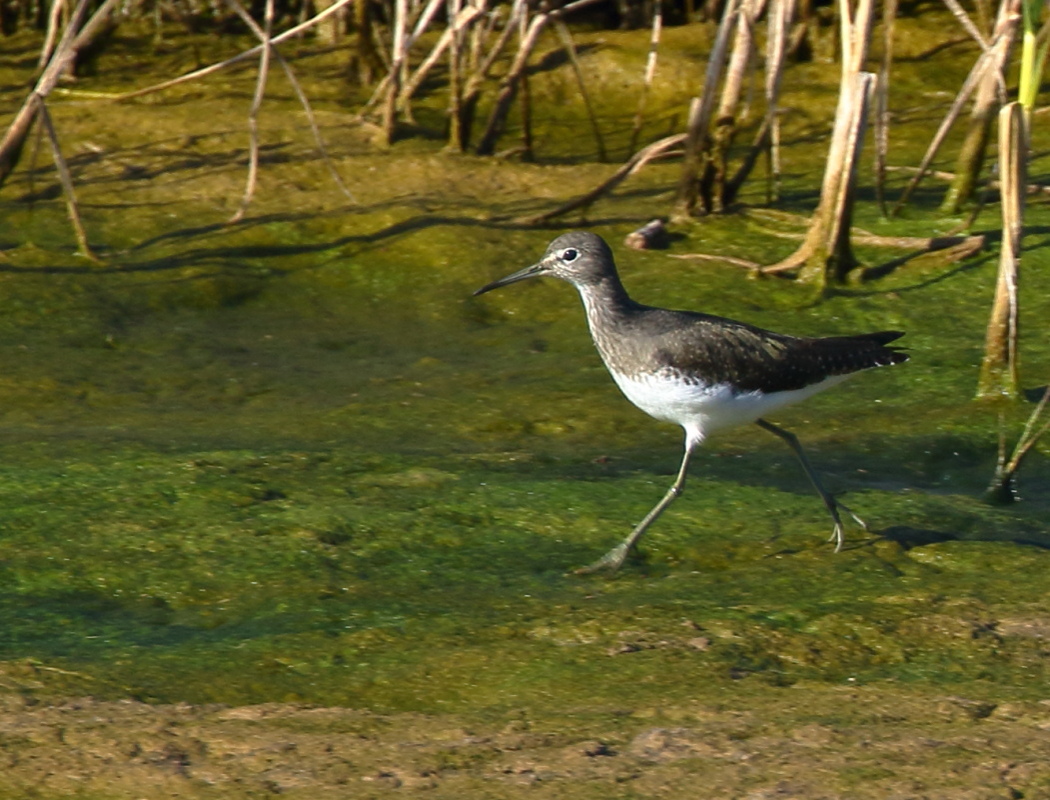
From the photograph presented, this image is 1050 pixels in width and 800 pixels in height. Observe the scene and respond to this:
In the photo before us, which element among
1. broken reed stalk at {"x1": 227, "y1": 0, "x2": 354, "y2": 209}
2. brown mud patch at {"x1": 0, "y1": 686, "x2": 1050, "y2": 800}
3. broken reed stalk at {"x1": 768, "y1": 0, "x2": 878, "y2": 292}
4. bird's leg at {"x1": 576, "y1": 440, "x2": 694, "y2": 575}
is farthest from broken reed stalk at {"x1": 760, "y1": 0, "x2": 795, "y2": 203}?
brown mud patch at {"x1": 0, "y1": 686, "x2": 1050, "y2": 800}

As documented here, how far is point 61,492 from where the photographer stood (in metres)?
4.79

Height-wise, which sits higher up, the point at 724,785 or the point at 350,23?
the point at 350,23

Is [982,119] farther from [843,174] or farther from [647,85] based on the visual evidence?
[647,85]

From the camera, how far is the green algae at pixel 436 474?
3.67m

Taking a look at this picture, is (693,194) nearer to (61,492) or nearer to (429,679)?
(61,492)

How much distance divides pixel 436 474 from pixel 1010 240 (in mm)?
2028

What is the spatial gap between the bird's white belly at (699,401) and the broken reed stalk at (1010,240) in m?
1.13

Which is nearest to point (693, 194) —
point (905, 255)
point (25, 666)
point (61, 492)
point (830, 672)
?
point (905, 255)

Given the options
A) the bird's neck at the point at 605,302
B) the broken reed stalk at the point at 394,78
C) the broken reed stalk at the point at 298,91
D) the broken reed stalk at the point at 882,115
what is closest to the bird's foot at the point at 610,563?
the bird's neck at the point at 605,302

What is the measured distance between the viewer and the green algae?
3668 millimetres

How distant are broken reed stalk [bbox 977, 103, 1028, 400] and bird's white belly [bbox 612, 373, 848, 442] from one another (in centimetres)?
113

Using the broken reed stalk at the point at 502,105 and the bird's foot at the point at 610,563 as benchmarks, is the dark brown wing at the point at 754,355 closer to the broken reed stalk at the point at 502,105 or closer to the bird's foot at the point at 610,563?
the bird's foot at the point at 610,563

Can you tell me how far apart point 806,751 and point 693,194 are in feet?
15.1

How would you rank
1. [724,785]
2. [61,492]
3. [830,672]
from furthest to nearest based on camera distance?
[61,492], [830,672], [724,785]
